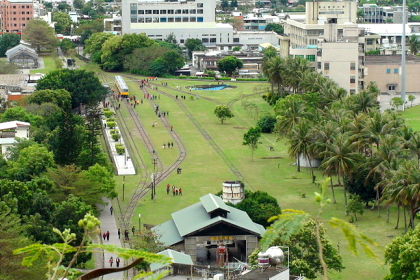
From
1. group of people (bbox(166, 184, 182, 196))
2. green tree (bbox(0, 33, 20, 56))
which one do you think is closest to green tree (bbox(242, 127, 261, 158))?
group of people (bbox(166, 184, 182, 196))

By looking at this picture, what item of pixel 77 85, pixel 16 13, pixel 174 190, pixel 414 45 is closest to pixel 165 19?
pixel 16 13

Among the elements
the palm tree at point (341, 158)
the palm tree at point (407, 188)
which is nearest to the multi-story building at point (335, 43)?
the palm tree at point (341, 158)

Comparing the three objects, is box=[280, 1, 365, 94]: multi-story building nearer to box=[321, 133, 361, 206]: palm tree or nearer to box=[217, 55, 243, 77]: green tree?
box=[217, 55, 243, 77]: green tree

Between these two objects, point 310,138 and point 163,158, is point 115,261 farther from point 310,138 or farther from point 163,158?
point 163,158

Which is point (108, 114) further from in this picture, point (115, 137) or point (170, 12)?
point (170, 12)

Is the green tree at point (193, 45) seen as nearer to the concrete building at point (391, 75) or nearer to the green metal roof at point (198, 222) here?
the concrete building at point (391, 75)

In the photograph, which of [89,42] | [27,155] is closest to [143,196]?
[27,155]
